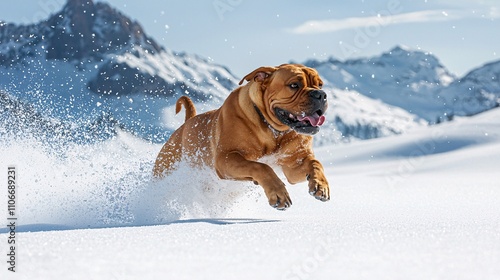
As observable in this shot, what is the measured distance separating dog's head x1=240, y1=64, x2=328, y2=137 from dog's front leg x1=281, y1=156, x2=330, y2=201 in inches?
11.2

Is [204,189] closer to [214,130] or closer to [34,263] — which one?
[214,130]

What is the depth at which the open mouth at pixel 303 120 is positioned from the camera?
477 cm

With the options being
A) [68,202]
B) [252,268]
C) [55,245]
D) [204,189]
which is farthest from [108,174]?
[252,268]

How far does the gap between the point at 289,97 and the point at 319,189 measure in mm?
879

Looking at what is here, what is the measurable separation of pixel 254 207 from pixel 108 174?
5.21 feet

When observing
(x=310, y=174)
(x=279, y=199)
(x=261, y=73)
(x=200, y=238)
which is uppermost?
(x=261, y=73)

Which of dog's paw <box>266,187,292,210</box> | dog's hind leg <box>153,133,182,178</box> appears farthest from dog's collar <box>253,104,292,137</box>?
dog's hind leg <box>153,133,182,178</box>

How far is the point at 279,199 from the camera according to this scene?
4219mm

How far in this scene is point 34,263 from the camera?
96.1 inches

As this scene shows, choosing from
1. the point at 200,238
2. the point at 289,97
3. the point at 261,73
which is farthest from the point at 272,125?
the point at 200,238

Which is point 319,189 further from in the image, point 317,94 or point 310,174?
point 317,94

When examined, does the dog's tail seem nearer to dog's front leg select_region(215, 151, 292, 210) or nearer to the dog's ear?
the dog's ear

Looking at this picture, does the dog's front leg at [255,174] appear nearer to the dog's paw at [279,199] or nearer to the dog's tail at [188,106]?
the dog's paw at [279,199]

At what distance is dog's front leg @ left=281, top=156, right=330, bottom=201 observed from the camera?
14.3 feet
